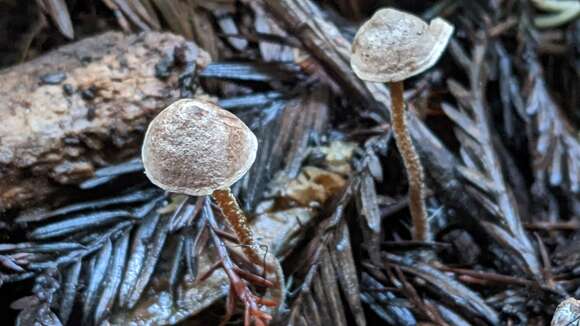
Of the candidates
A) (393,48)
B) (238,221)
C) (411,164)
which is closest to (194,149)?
(238,221)

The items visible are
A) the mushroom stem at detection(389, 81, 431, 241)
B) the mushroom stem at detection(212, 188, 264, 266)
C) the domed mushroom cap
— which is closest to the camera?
the domed mushroom cap

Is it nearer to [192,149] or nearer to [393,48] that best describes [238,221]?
[192,149]

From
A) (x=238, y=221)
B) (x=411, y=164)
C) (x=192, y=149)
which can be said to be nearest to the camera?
(x=192, y=149)

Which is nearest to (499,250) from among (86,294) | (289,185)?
(289,185)

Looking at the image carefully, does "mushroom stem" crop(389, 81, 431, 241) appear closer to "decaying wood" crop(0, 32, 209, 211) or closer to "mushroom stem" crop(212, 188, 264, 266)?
"mushroom stem" crop(212, 188, 264, 266)

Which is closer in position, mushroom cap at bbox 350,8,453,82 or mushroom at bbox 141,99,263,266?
mushroom at bbox 141,99,263,266

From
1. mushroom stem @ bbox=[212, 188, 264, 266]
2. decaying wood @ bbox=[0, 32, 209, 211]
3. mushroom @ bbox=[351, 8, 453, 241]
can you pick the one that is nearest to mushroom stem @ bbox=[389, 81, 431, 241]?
mushroom @ bbox=[351, 8, 453, 241]

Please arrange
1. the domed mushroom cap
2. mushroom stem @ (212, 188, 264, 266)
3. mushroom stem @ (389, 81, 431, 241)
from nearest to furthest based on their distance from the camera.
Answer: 1. the domed mushroom cap
2. mushroom stem @ (212, 188, 264, 266)
3. mushroom stem @ (389, 81, 431, 241)
